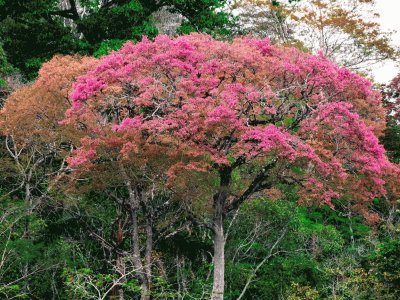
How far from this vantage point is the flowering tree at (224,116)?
1109 cm

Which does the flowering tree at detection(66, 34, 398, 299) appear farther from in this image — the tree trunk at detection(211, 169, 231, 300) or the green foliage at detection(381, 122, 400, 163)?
the green foliage at detection(381, 122, 400, 163)

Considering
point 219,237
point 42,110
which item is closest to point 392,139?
point 219,237

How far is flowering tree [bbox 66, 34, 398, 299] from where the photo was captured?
11.1 meters

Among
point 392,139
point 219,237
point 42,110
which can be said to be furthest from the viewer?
point 392,139

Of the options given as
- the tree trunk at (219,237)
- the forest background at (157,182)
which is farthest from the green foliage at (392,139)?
the tree trunk at (219,237)

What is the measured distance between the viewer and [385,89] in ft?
78.9

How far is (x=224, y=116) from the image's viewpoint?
1075 cm

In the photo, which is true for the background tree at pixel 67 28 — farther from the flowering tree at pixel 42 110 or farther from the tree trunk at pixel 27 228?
the tree trunk at pixel 27 228

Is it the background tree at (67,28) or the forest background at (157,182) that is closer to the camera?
the forest background at (157,182)

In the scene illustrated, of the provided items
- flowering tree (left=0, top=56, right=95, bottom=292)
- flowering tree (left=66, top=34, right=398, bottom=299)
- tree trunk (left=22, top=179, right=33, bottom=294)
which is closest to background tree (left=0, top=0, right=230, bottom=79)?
flowering tree (left=0, top=56, right=95, bottom=292)

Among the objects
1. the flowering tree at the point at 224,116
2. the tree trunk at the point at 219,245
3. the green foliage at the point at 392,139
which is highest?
the flowering tree at the point at 224,116

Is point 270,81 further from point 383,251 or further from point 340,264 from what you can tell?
point 340,264

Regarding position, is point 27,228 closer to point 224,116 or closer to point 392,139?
point 224,116

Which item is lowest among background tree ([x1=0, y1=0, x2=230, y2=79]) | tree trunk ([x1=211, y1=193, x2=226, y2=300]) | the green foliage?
the green foliage
